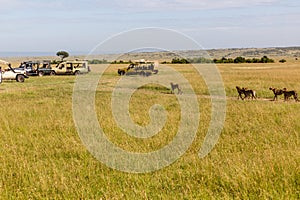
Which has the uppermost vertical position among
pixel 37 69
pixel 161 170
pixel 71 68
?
pixel 71 68

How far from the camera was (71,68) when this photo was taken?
46.2 metres

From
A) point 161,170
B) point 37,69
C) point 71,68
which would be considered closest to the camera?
point 161,170

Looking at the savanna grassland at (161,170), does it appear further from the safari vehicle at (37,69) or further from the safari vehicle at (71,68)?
the safari vehicle at (71,68)

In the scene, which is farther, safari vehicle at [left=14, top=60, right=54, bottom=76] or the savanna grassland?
safari vehicle at [left=14, top=60, right=54, bottom=76]

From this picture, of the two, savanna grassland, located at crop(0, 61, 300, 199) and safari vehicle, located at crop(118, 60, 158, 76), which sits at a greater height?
safari vehicle, located at crop(118, 60, 158, 76)

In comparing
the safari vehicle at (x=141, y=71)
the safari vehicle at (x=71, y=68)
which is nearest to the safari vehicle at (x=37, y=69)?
the safari vehicle at (x=71, y=68)

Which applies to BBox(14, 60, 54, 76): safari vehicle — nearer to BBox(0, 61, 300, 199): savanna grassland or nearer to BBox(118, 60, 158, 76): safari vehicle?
BBox(118, 60, 158, 76): safari vehicle

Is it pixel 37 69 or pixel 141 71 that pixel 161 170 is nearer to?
pixel 141 71

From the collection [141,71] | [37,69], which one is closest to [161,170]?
[141,71]

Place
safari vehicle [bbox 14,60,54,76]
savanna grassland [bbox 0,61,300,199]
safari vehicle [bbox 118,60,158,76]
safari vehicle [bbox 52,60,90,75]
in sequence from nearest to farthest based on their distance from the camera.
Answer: savanna grassland [bbox 0,61,300,199] < safari vehicle [bbox 118,60,158,76] < safari vehicle [bbox 14,60,54,76] < safari vehicle [bbox 52,60,90,75]

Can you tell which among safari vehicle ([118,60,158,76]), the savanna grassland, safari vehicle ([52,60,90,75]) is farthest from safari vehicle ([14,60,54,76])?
the savanna grassland

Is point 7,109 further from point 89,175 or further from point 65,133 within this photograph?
point 89,175

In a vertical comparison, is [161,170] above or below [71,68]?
below

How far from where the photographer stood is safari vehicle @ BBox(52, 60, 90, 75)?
151ft
